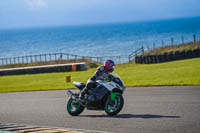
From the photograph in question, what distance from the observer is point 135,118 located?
35.7 ft

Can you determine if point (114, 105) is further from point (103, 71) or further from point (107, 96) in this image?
point (103, 71)

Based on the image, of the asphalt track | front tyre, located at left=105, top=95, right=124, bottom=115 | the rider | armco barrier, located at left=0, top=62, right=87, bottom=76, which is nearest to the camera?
the asphalt track

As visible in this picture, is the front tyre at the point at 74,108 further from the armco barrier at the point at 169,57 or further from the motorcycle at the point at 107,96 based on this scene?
the armco barrier at the point at 169,57

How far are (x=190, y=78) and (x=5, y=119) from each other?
12.9 m

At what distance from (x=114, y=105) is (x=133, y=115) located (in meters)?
0.64

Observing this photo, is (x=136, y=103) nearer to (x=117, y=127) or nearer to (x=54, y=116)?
(x=54, y=116)

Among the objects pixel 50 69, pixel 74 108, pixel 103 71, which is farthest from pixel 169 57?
pixel 103 71

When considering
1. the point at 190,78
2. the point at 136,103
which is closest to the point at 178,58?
the point at 190,78

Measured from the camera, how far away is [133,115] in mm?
11531

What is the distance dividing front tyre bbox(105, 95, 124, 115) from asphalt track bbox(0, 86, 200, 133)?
0.80 ft

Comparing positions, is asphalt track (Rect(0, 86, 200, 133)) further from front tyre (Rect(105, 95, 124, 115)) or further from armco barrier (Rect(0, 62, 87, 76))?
armco barrier (Rect(0, 62, 87, 76))

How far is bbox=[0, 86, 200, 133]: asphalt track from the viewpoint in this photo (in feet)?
30.8

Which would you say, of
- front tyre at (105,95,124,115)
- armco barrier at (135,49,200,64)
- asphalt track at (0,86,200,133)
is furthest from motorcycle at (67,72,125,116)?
armco barrier at (135,49,200,64)

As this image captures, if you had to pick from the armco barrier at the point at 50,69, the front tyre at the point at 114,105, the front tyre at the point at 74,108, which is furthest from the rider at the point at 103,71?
the armco barrier at the point at 50,69
